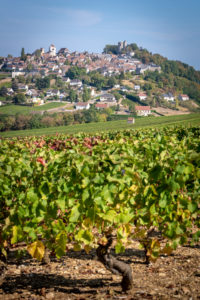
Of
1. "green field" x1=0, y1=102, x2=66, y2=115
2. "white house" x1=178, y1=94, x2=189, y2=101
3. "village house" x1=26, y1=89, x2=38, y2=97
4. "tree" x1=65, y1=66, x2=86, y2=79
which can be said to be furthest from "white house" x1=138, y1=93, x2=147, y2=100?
"tree" x1=65, y1=66, x2=86, y2=79

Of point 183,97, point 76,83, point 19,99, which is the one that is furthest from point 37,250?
point 76,83

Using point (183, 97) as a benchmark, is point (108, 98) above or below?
below

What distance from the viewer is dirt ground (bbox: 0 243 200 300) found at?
14.3ft

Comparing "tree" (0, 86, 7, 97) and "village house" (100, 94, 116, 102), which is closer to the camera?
"tree" (0, 86, 7, 97)

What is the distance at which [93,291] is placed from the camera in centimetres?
456

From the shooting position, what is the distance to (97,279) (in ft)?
16.3

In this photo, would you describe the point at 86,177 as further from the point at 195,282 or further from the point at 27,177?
the point at 195,282

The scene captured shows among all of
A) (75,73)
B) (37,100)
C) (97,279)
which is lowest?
(97,279)

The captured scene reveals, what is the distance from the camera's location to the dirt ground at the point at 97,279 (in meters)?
4.35

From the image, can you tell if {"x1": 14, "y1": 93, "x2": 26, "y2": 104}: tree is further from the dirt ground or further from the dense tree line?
the dirt ground

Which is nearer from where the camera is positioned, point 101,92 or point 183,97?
point 183,97

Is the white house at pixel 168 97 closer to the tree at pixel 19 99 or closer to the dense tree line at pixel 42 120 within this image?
the dense tree line at pixel 42 120

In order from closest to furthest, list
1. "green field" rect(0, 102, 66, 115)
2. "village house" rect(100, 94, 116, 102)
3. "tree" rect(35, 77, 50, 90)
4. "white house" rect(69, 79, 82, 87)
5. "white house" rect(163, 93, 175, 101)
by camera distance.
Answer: "green field" rect(0, 102, 66, 115) → "village house" rect(100, 94, 116, 102) → "white house" rect(163, 93, 175, 101) → "tree" rect(35, 77, 50, 90) → "white house" rect(69, 79, 82, 87)

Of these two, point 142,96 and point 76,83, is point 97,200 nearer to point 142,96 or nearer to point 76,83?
point 142,96
